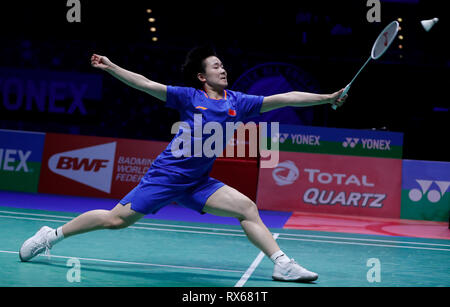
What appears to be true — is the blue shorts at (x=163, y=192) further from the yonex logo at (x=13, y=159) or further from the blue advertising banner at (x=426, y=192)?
the yonex logo at (x=13, y=159)

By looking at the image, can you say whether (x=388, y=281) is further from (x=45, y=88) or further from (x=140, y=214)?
(x=45, y=88)

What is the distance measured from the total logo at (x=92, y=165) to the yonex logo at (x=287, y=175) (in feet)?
8.20

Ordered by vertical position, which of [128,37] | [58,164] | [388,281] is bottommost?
[388,281]

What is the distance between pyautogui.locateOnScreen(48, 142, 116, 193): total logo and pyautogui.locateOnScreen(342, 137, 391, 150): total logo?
140 inches

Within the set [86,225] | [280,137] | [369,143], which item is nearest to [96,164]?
[280,137]

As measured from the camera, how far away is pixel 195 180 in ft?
13.1

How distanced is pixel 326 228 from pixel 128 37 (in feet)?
22.1

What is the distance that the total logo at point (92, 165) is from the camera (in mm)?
9086

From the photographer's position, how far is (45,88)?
11.7 m

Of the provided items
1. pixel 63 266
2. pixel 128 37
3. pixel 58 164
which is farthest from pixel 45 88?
pixel 63 266

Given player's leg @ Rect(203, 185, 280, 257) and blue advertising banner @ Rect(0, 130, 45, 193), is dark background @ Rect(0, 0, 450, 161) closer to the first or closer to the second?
blue advertising banner @ Rect(0, 130, 45, 193)

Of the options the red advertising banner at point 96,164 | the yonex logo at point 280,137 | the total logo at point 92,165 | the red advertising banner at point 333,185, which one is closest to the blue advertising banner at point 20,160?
the red advertising banner at point 96,164

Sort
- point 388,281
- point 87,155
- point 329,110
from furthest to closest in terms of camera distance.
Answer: point 329,110
point 87,155
point 388,281

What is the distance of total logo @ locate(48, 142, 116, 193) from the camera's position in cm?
909
